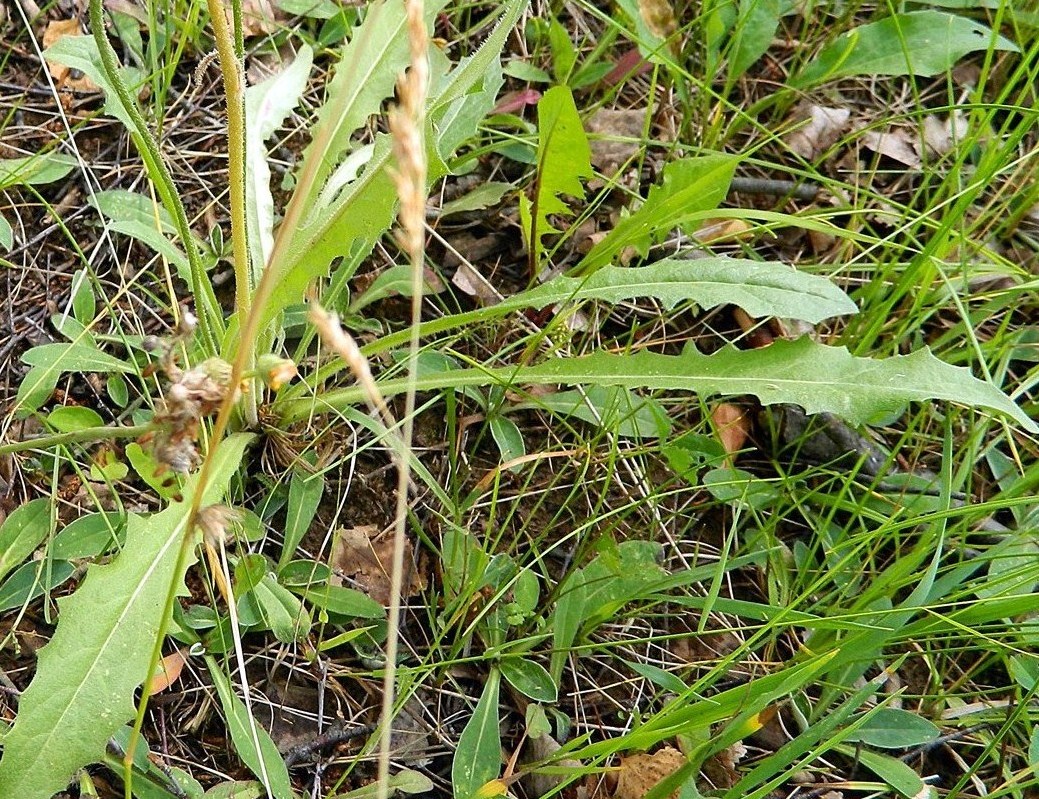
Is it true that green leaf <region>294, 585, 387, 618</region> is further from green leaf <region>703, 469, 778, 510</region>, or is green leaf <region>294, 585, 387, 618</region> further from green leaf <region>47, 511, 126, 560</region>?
green leaf <region>703, 469, 778, 510</region>

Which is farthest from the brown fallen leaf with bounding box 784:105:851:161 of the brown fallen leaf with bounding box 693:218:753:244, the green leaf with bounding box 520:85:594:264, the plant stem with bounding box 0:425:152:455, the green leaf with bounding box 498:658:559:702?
the plant stem with bounding box 0:425:152:455

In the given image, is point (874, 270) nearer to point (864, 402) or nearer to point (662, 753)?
point (864, 402)

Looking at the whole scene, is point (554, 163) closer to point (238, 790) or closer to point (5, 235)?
point (5, 235)

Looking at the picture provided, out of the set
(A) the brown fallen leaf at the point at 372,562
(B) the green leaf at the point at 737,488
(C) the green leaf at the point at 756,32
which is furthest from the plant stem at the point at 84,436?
(C) the green leaf at the point at 756,32

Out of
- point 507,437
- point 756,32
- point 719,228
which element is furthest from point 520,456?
point 756,32

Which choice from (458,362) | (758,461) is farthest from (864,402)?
(458,362)

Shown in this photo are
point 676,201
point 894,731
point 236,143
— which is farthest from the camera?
point 676,201
